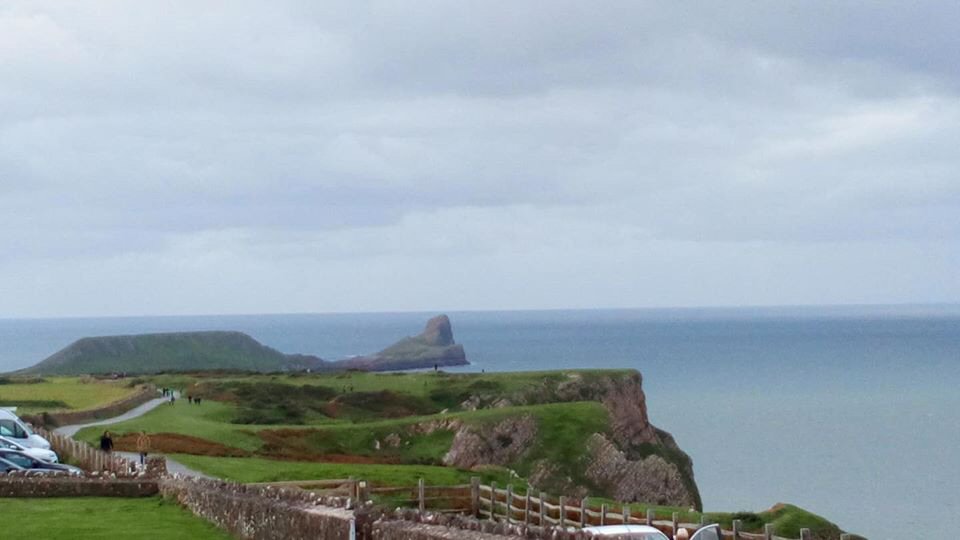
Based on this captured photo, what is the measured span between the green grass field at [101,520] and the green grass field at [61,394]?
37168 mm

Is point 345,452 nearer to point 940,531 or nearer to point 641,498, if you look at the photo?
point 641,498

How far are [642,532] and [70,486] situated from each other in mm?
16107

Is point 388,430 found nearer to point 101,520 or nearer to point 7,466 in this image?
point 7,466

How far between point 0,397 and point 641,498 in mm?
40095

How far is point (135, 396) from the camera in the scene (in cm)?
8062

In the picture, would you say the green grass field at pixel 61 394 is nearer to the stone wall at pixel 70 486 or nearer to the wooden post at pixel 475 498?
the wooden post at pixel 475 498

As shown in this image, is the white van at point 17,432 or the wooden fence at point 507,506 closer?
the wooden fence at point 507,506

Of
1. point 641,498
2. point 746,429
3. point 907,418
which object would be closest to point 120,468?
point 641,498

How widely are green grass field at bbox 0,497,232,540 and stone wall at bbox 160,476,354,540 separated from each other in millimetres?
368

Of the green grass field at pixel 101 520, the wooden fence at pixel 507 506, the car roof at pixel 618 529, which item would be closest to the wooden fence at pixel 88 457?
the green grass field at pixel 101 520

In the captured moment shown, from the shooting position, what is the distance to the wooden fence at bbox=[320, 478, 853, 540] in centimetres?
3628

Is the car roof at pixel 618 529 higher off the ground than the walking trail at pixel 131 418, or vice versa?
the car roof at pixel 618 529

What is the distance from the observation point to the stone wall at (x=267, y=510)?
70.2 feet

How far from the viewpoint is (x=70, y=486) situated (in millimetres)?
34719
